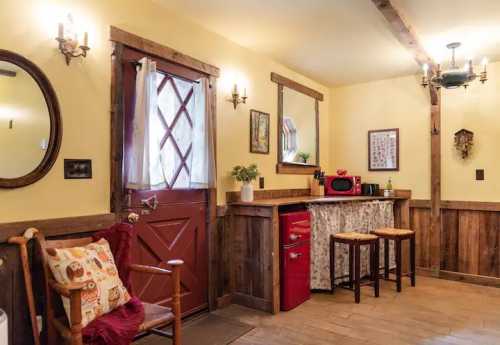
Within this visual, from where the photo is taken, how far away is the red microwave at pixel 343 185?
444 cm

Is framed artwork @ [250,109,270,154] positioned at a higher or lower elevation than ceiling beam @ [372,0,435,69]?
lower

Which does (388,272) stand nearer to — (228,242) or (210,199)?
(228,242)

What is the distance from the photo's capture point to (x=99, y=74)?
2.31 m

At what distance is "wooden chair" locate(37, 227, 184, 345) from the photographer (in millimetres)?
1616

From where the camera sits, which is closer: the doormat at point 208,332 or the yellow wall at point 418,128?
the doormat at point 208,332

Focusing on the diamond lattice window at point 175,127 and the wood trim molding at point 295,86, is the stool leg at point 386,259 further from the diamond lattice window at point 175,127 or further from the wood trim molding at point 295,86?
the diamond lattice window at point 175,127

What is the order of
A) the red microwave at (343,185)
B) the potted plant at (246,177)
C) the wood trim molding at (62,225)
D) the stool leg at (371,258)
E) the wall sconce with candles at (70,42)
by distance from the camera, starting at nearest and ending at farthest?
the wood trim molding at (62,225), the wall sconce with candles at (70,42), the potted plant at (246,177), the stool leg at (371,258), the red microwave at (343,185)

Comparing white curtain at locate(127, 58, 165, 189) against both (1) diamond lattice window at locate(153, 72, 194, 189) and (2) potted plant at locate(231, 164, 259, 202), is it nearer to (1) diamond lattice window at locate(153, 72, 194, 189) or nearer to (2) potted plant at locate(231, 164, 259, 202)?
(1) diamond lattice window at locate(153, 72, 194, 189)

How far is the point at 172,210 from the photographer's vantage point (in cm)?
280

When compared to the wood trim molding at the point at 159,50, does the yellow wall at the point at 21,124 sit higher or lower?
lower


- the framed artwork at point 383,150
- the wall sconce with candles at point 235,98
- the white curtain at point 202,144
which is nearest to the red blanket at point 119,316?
the white curtain at point 202,144

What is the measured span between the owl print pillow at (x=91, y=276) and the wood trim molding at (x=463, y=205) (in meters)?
3.60

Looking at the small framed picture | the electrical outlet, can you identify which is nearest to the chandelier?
the electrical outlet

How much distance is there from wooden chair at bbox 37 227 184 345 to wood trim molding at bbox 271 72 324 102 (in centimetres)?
254
